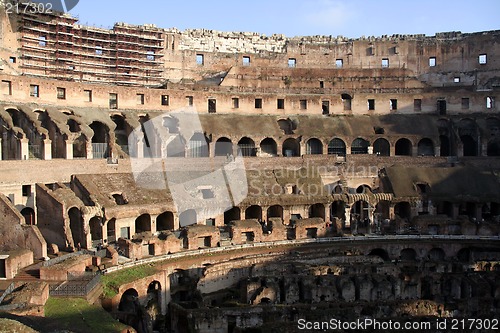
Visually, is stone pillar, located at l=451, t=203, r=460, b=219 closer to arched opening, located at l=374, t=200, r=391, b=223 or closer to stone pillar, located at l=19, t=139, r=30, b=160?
arched opening, located at l=374, t=200, r=391, b=223

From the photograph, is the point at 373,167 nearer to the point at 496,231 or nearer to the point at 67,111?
the point at 496,231

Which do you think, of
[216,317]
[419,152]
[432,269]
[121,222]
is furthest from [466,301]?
[419,152]

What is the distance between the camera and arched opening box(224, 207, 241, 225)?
36787mm

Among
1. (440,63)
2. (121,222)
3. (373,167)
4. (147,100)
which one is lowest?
(121,222)

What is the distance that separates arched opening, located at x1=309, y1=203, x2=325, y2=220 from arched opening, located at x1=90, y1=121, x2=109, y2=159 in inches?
683

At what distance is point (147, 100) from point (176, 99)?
2.76m

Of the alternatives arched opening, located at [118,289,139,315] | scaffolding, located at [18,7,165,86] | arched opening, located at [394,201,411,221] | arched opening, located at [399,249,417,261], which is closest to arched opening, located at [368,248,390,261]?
arched opening, located at [399,249,417,261]

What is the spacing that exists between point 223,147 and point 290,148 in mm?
7018

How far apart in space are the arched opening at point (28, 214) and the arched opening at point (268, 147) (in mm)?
21615

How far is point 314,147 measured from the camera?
4694cm

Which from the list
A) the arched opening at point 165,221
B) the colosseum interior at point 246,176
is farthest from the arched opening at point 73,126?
the arched opening at point 165,221

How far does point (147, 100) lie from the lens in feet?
150

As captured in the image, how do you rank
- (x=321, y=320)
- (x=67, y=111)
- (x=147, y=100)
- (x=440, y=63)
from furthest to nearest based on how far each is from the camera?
(x=440, y=63), (x=147, y=100), (x=67, y=111), (x=321, y=320)

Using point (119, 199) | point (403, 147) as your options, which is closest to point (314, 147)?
point (403, 147)
